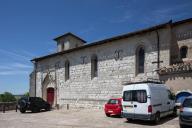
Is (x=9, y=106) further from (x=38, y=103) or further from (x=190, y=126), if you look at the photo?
(x=190, y=126)

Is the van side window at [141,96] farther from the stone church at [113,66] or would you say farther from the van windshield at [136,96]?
the stone church at [113,66]

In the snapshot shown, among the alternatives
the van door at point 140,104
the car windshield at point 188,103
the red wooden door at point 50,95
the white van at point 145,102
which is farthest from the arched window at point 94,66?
the car windshield at point 188,103

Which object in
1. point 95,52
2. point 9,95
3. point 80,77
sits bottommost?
point 9,95

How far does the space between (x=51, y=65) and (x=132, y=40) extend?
41.2 feet

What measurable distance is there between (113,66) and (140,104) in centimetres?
939

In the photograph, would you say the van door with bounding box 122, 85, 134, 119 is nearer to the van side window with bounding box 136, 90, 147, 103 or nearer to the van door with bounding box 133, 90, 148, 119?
the van door with bounding box 133, 90, 148, 119

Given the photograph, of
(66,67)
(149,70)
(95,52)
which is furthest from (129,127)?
(66,67)

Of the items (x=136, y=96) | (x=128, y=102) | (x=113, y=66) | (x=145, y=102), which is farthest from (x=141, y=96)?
(x=113, y=66)

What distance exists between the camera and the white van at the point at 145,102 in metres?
12.7

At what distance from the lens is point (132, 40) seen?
20.9 metres

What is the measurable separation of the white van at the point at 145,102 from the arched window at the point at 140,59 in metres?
6.01

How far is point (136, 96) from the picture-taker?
44.0 feet

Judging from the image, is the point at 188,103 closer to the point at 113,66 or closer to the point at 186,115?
the point at 186,115

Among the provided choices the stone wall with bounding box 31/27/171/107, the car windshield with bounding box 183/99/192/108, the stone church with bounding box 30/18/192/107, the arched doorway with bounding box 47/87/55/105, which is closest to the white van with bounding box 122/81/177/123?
the car windshield with bounding box 183/99/192/108
